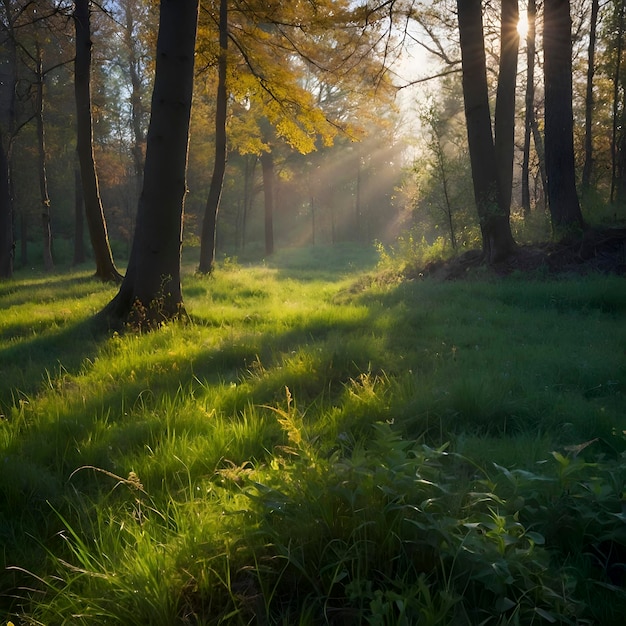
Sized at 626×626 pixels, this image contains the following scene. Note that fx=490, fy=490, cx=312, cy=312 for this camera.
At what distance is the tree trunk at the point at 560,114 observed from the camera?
31.3ft

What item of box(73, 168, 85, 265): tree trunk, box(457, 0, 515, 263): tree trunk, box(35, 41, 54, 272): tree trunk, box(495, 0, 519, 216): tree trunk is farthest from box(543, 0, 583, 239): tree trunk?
box(73, 168, 85, 265): tree trunk

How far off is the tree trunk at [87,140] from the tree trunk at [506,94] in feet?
32.4

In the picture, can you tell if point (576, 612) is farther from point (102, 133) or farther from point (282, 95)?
point (102, 133)

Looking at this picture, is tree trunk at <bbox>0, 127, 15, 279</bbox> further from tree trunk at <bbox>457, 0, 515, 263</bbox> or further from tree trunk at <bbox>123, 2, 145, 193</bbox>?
tree trunk at <bbox>457, 0, 515, 263</bbox>

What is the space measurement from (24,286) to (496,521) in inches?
535

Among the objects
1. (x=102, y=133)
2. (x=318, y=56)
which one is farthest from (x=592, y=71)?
(x=102, y=133)

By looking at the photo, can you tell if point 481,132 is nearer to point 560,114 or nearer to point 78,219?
point 560,114

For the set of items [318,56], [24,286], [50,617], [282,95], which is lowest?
[50,617]

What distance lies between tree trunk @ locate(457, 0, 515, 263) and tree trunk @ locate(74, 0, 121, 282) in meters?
8.35

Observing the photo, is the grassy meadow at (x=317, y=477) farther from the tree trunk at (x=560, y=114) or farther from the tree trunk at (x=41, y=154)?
the tree trunk at (x=41, y=154)

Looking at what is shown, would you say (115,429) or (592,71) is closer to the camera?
(115,429)

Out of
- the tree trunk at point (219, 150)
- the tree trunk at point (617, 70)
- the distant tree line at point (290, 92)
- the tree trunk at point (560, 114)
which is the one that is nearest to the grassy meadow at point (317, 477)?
the distant tree line at point (290, 92)

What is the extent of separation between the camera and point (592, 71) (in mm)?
16422

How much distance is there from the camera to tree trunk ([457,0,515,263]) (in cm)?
970
